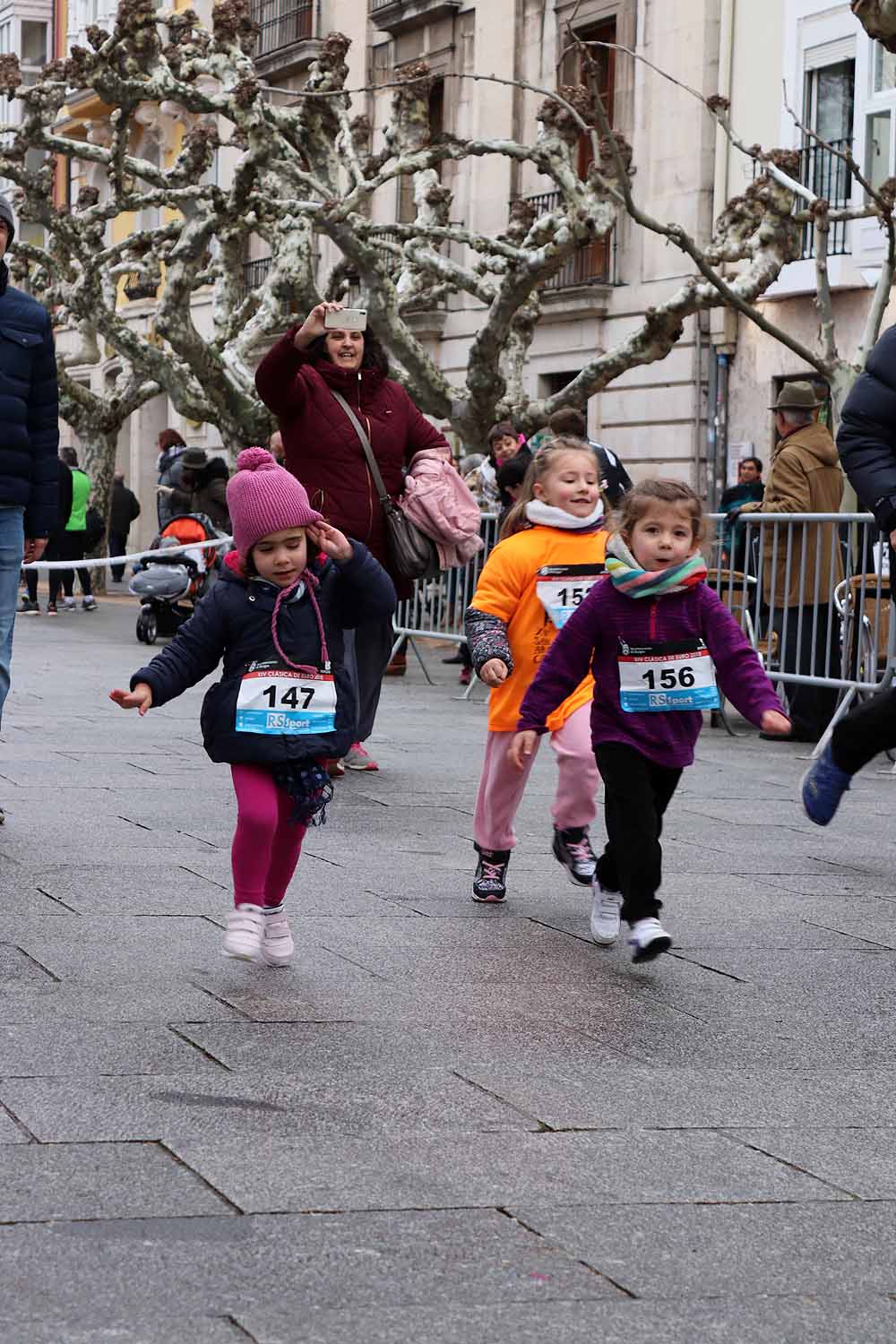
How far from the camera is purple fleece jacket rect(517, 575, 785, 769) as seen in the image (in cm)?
559

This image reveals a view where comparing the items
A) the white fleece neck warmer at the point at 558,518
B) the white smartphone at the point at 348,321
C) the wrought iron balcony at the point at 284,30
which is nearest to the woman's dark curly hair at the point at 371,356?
the white smartphone at the point at 348,321

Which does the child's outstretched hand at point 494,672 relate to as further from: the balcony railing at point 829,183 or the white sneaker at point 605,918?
the balcony railing at point 829,183

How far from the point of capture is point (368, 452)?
8703mm

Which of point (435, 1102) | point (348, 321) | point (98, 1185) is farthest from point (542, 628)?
point (98, 1185)

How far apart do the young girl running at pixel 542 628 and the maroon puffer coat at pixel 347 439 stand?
2.11 meters

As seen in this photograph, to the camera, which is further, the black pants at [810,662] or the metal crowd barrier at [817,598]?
the black pants at [810,662]

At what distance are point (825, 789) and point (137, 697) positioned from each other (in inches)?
80.8

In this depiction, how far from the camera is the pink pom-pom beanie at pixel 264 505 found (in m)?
5.30

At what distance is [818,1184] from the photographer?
3672mm

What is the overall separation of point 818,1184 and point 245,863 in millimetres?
2045

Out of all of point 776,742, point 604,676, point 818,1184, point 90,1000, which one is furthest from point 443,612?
point 818,1184

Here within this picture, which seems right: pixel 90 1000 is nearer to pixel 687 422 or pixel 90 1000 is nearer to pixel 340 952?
pixel 340 952

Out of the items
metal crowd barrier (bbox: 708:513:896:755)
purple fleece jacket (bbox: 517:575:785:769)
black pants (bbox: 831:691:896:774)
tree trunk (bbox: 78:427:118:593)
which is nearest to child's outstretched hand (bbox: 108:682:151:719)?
purple fleece jacket (bbox: 517:575:785:769)

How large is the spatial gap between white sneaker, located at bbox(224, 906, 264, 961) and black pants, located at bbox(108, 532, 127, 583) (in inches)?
1142
